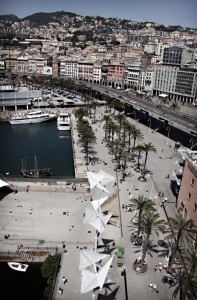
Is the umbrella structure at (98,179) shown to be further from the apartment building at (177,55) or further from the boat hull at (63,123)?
the apartment building at (177,55)

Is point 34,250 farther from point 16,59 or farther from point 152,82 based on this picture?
point 16,59

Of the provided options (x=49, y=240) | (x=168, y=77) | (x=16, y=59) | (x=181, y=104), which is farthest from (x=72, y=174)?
(x=16, y=59)

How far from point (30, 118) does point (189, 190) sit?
138ft

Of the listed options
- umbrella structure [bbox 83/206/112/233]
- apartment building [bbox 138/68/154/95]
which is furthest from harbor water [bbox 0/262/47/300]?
apartment building [bbox 138/68/154/95]

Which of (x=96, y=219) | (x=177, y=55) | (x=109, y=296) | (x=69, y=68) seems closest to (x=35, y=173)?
(x=96, y=219)

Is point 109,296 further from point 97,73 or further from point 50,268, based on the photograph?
point 97,73

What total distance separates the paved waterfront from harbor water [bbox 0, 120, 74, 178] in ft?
17.0

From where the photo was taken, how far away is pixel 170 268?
65.9ft

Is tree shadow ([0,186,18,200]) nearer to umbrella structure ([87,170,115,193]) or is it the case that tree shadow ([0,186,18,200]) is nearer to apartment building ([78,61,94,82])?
umbrella structure ([87,170,115,193])

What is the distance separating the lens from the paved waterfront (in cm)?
1925

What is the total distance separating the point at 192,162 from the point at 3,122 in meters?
45.0

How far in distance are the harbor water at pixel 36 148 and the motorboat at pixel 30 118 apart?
0.78 metres

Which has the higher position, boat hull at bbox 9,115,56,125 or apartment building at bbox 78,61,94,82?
apartment building at bbox 78,61,94,82

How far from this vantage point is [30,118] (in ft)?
199
